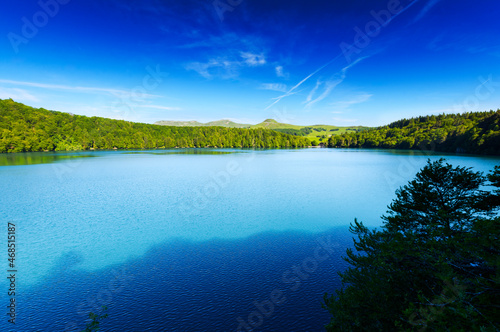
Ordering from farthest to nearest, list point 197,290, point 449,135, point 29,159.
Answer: point 449,135, point 29,159, point 197,290

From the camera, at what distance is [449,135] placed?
Result: 115 metres

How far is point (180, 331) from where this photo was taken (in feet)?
30.4

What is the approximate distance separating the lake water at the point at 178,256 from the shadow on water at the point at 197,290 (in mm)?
52

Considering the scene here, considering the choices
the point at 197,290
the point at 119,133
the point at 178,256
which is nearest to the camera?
the point at 197,290

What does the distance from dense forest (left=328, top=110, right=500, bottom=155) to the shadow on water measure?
351 ft

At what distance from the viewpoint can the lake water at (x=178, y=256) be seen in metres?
10.2

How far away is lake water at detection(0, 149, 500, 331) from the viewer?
10211 mm

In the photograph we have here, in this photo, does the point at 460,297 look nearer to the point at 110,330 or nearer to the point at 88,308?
the point at 110,330

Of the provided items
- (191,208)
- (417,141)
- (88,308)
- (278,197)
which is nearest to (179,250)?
(88,308)
